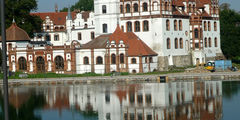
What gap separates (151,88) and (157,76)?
25.3ft

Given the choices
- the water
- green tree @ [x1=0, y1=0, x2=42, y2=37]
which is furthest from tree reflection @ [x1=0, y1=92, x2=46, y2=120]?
green tree @ [x1=0, y1=0, x2=42, y2=37]

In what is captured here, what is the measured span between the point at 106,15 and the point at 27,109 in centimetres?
3642

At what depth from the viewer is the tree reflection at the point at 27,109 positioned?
33150 mm

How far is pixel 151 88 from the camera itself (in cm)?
4925

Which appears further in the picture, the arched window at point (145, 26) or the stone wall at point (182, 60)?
the stone wall at point (182, 60)

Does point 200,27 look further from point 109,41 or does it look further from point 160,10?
point 109,41

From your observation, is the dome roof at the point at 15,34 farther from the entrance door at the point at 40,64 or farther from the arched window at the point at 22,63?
the entrance door at the point at 40,64

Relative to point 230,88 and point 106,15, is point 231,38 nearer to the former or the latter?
point 106,15

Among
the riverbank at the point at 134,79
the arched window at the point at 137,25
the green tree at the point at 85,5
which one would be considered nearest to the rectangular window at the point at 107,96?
the riverbank at the point at 134,79

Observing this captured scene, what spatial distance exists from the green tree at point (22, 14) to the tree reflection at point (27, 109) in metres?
28.1

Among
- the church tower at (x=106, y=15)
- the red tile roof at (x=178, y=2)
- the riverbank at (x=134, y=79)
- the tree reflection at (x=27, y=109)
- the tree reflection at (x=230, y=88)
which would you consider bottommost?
the tree reflection at (x=27, y=109)

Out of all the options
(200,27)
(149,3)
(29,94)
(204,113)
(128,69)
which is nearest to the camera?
(204,113)

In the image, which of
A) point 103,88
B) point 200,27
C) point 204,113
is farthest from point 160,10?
point 204,113

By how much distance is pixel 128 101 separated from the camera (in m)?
40.6
